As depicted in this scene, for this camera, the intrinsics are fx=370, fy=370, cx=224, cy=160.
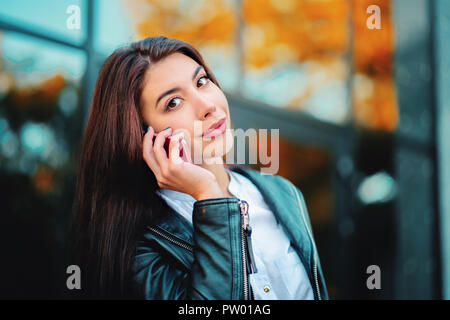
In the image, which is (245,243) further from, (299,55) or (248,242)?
(299,55)

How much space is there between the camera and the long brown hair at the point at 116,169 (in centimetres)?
118

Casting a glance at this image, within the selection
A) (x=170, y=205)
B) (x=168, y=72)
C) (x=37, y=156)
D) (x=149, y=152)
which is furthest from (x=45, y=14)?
(x=170, y=205)

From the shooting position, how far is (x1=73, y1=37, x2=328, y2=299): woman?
42.6 inches

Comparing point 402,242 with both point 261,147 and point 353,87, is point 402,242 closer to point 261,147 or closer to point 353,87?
point 353,87

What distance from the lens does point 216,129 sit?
125 centimetres

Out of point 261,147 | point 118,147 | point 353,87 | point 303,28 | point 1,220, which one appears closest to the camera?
point 118,147

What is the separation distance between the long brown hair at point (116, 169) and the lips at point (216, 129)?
0.22 meters

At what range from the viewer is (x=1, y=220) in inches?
63.9

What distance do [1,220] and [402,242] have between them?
2.62 metres

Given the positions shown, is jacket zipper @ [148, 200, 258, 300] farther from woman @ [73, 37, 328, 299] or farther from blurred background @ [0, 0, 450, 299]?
blurred background @ [0, 0, 450, 299]

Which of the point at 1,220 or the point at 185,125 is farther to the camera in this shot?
the point at 1,220

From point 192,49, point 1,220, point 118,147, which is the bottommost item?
point 1,220
